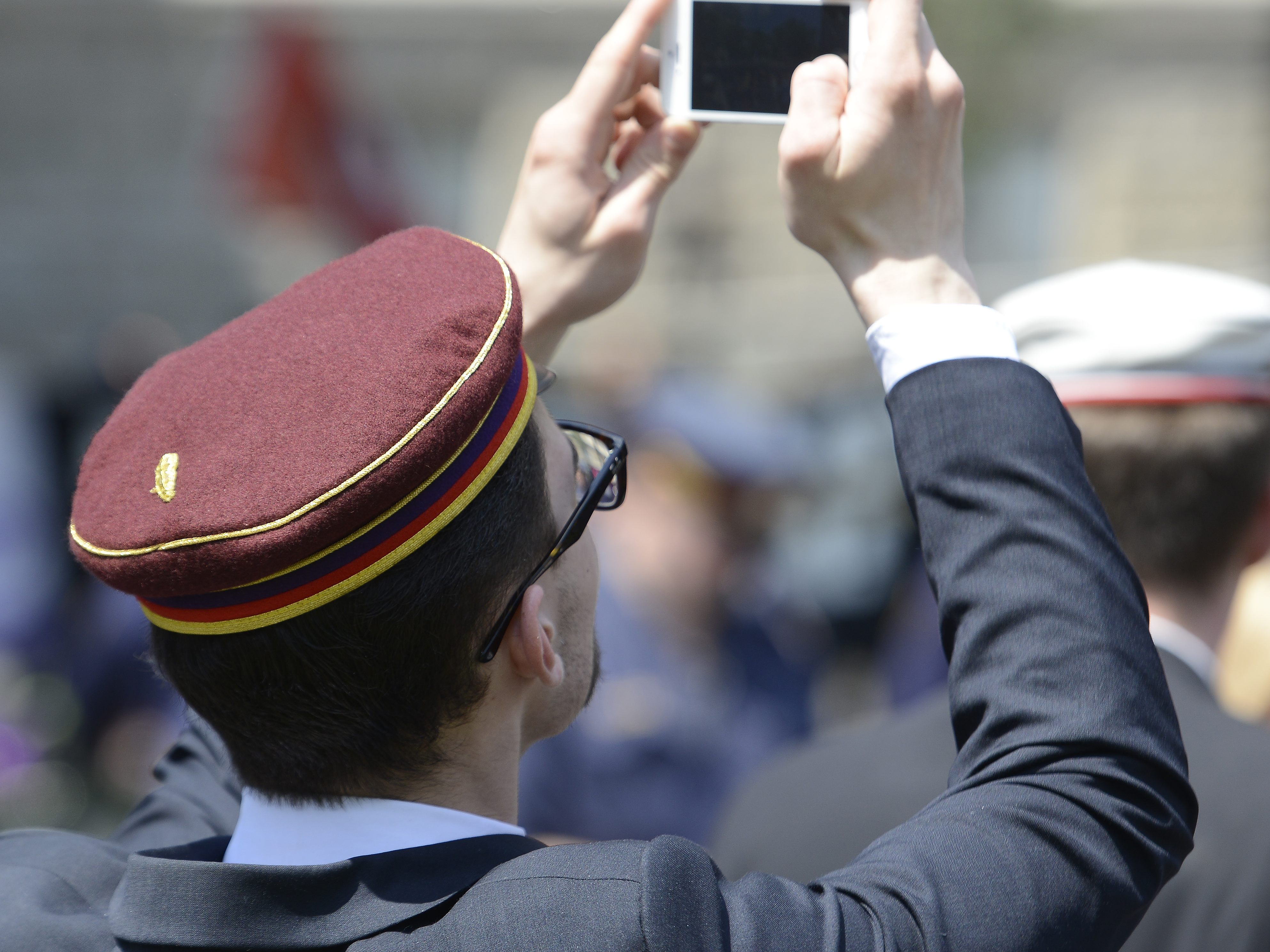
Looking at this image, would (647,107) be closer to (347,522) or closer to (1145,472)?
(347,522)

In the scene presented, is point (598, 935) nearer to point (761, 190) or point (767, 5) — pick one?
point (767, 5)

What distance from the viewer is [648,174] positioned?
1.59 meters

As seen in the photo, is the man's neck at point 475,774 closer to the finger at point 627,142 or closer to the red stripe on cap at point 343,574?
the red stripe on cap at point 343,574

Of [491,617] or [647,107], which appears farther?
[647,107]

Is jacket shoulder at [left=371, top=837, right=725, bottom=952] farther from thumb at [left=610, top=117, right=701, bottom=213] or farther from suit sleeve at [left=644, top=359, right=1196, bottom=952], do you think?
thumb at [left=610, top=117, right=701, bottom=213]

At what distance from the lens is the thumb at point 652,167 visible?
1559 mm

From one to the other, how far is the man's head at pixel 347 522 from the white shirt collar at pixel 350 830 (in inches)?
0.7

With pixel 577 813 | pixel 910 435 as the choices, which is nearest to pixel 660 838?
pixel 910 435

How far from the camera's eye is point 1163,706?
1.10 meters

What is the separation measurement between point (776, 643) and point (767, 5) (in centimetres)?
297

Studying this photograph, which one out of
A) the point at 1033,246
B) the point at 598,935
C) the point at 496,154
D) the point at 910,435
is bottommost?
the point at 1033,246

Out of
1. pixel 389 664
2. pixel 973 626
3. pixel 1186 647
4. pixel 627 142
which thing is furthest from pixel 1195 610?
pixel 389 664

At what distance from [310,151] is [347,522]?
691 cm

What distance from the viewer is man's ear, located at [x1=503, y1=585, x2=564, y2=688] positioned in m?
1.21
